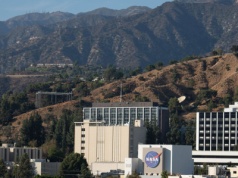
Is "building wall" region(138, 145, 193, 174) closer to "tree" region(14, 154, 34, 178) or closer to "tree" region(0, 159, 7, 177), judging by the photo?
"tree" region(14, 154, 34, 178)

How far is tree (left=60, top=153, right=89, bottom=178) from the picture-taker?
186 metres

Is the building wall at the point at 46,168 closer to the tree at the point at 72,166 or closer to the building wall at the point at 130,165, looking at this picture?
the tree at the point at 72,166

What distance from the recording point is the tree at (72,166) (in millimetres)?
185600

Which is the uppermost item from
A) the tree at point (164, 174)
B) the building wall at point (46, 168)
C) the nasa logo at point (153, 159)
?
the nasa logo at point (153, 159)

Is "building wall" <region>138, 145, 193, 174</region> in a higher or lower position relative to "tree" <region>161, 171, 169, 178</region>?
higher

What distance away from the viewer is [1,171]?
600 feet

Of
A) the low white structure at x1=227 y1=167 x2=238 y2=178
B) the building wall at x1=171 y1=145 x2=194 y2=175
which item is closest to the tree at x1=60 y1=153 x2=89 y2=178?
the building wall at x1=171 y1=145 x2=194 y2=175

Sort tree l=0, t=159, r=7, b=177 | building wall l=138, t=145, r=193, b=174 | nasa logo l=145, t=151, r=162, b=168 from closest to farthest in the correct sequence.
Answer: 1. building wall l=138, t=145, r=193, b=174
2. nasa logo l=145, t=151, r=162, b=168
3. tree l=0, t=159, r=7, b=177

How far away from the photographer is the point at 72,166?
186500 mm

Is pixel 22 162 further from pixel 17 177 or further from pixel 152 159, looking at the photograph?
pixel 152 159

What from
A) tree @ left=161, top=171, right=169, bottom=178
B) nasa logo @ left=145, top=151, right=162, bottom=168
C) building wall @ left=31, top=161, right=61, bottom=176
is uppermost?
nasa logo @ left=145, top=151, right=162, bottom=168

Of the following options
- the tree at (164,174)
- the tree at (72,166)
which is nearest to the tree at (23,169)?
the tree at (72,166)

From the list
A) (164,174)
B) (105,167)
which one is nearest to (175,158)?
Answer: (164,174)

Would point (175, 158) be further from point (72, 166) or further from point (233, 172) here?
point (72, 166)
